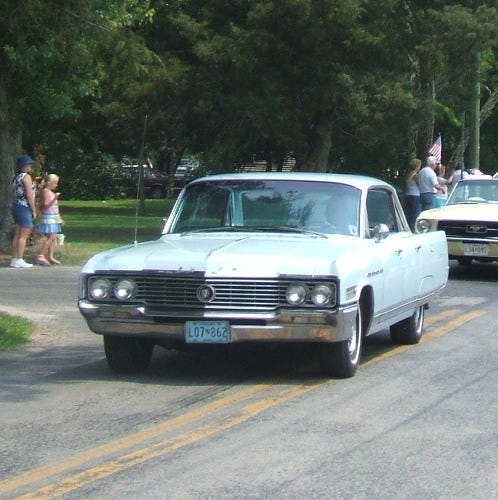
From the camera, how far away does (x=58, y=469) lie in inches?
274

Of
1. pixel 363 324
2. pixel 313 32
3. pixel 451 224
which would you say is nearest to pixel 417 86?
pixel 313 32

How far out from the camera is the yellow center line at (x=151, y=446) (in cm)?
669

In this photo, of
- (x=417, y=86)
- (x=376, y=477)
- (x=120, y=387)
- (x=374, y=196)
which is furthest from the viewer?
(x=417, y=86)

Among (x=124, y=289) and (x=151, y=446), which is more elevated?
(x=124, y=289)

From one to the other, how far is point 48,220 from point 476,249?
22.0 ft

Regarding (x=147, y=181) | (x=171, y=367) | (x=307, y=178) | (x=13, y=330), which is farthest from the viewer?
(x=147, y=181)

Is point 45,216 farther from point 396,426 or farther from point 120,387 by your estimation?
point 396,426

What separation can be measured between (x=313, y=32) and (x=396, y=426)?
1952 cm

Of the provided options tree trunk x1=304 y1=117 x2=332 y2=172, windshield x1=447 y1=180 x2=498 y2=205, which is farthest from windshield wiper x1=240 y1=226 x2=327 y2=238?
tree trunk x1=304 y1=117 x2=332 y2=172

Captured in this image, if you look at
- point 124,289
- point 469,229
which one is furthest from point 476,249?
point 124,289

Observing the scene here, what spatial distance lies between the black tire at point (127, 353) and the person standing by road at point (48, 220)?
10.1 metres

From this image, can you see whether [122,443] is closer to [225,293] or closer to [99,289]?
[225,293]

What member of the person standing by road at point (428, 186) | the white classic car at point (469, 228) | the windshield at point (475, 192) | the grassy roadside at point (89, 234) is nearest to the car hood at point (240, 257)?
the grassy roadside at point (89, 234)

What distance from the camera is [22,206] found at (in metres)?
19.6
